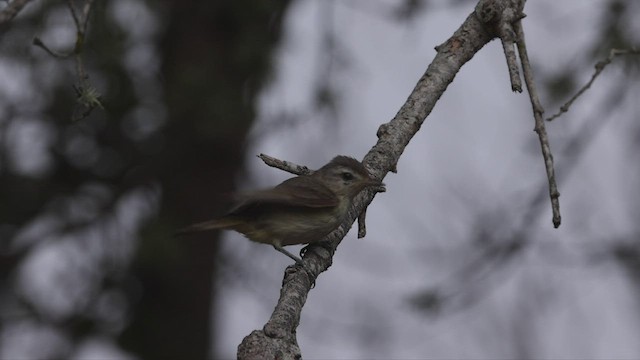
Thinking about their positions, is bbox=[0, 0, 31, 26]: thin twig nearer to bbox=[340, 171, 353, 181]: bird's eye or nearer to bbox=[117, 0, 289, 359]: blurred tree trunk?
bbox=[340, 171, 353, 181]: bird's eye

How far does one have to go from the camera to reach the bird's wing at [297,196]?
4.25 metres

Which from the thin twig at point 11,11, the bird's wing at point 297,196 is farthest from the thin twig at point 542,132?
the thin twig at point 11,11

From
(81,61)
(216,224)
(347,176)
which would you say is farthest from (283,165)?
(81,61)

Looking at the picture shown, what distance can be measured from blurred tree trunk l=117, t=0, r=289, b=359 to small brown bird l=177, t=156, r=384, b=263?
2066 millimetres

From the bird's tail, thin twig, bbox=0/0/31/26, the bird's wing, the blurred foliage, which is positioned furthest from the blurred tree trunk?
thin twig, bbox=0/0/31/26

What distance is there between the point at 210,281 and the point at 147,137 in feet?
6.20

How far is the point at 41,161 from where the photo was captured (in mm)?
7105

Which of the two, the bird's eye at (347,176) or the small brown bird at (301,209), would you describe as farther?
the bird's eye at (347,176)

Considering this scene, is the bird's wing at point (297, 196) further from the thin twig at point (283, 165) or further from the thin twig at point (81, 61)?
the thin twig at point (81, 61)

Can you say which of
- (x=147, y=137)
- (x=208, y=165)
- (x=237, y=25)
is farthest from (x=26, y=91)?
(x=208, y=165)

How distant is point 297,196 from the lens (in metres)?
4.48

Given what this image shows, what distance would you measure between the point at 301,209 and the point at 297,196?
65 mm

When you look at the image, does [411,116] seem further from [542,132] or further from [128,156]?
[128,156]

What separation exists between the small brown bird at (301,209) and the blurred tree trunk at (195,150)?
6.78ft
